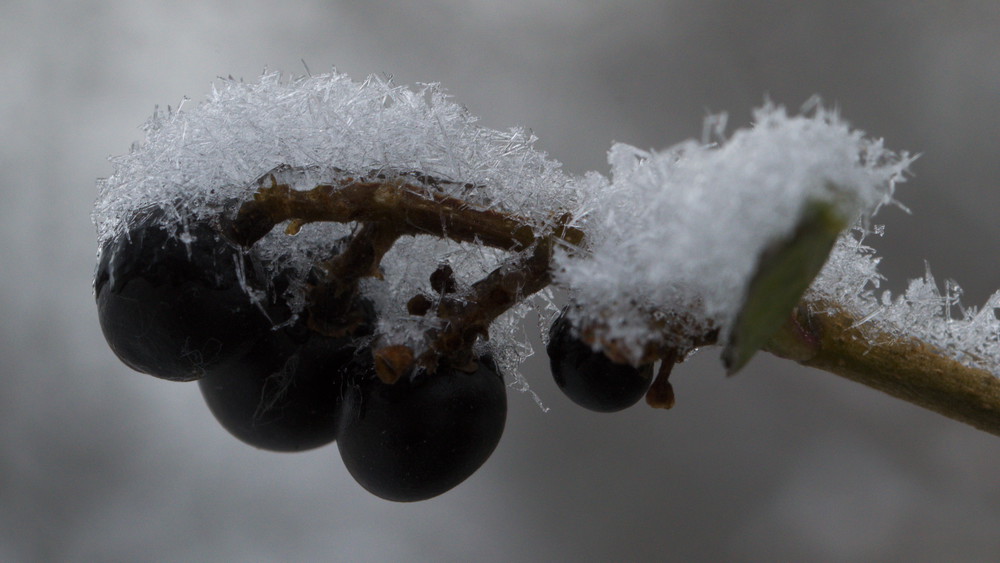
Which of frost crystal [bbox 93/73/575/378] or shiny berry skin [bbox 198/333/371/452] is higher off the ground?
frost crystal [bbox 93/73/575/378]

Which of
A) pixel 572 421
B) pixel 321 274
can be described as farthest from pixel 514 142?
pixel 572 421

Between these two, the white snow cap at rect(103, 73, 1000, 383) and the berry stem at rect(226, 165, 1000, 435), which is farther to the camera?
the berry stem at rect(226, 165, 1000, 435)

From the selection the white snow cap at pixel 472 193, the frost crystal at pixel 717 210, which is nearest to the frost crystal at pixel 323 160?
the white snow cap at pixel 472 193

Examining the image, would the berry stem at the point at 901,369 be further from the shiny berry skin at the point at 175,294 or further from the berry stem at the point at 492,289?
the shiny berry skin at the point at 175,294

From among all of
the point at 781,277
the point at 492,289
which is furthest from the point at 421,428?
the point at 781,277

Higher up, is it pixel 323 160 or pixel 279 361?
pixel 323 160

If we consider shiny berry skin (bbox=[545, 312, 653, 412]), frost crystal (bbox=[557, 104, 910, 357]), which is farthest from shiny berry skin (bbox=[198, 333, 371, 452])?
frost crystal (bbox=[557, 104, 910, 357])

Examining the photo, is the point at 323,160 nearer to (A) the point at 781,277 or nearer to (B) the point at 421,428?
(B) the point at 421,428

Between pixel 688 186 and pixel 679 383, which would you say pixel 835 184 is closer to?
pixel 688 186

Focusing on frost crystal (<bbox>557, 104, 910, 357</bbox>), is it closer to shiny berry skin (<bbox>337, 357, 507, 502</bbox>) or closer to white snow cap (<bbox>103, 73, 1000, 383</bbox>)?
white snow cap (<bbox>103, 73, 1000, 383</bbox>)
